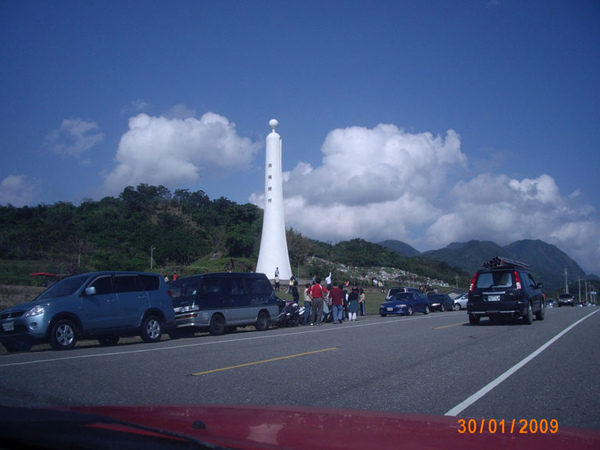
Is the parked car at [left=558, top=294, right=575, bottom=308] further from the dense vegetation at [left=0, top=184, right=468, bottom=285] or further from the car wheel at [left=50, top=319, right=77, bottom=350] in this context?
the car wheel at [left=50, top=319, right=77, bottom=350]

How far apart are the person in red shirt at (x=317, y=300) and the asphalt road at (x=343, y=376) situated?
7.91 m

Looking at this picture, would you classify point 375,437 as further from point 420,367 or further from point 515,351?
point 515,351

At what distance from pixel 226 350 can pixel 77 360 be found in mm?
3108

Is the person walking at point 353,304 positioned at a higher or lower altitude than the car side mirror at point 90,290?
lower

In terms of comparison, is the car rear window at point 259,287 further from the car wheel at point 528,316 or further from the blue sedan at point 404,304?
the blue sedan at point 404,304

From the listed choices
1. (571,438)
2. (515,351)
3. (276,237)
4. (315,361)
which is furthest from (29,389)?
(276,237)

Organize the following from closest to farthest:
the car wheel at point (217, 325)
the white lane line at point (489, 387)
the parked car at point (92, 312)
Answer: the white lane line at point (489, 387)
the parked car at point (92, 312)
the car wheel at point (217, 325)

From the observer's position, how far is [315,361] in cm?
980

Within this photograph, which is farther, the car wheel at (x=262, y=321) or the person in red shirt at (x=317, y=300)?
the person in red shirt at (x=317, y=300)

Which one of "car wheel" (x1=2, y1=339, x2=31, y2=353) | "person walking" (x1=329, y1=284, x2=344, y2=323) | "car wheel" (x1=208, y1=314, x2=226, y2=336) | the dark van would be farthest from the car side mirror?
"person walking" (x1=329, y1=284, x2=344, y2=323)

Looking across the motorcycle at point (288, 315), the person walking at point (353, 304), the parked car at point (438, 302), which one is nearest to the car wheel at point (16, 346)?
the motorcycle at point (288, 315)

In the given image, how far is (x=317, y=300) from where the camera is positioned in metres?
21.4

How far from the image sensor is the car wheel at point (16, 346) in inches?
473

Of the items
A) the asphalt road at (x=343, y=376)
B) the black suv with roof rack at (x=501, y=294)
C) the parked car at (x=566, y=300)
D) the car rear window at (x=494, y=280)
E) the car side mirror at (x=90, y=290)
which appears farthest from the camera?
the parked car at (x=566, y=300)
